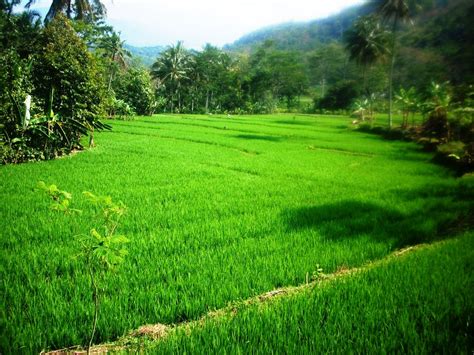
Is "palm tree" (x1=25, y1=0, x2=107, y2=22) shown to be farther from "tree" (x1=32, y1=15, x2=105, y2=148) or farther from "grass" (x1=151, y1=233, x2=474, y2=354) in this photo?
"grass" (x1=151, y1=233, x2=474, y2=354)

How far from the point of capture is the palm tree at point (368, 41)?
133ft

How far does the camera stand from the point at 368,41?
40.4m

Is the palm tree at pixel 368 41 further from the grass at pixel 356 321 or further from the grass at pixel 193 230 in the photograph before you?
the grass at pixel 356 321

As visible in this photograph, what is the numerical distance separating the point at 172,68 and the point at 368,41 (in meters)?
28.8

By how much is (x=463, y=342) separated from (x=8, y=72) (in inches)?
466

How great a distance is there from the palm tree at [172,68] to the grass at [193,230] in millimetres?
43855

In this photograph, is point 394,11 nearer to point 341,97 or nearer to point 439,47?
point 341,97

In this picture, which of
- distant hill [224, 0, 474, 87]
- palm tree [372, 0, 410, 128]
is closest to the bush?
distant hill [224, 0, 474, 87]

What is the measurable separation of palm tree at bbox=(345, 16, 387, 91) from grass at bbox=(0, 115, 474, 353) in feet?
109

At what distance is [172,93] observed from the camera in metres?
56.2

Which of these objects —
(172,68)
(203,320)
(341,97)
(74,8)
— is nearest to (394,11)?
(74,8)

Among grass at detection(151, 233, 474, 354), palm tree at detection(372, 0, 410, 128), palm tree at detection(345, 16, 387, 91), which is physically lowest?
grass at detection(151, 233, 474, 354)

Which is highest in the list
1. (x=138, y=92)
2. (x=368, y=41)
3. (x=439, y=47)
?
(x=439, y=47)

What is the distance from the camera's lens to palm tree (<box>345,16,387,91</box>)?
40.6 meters
